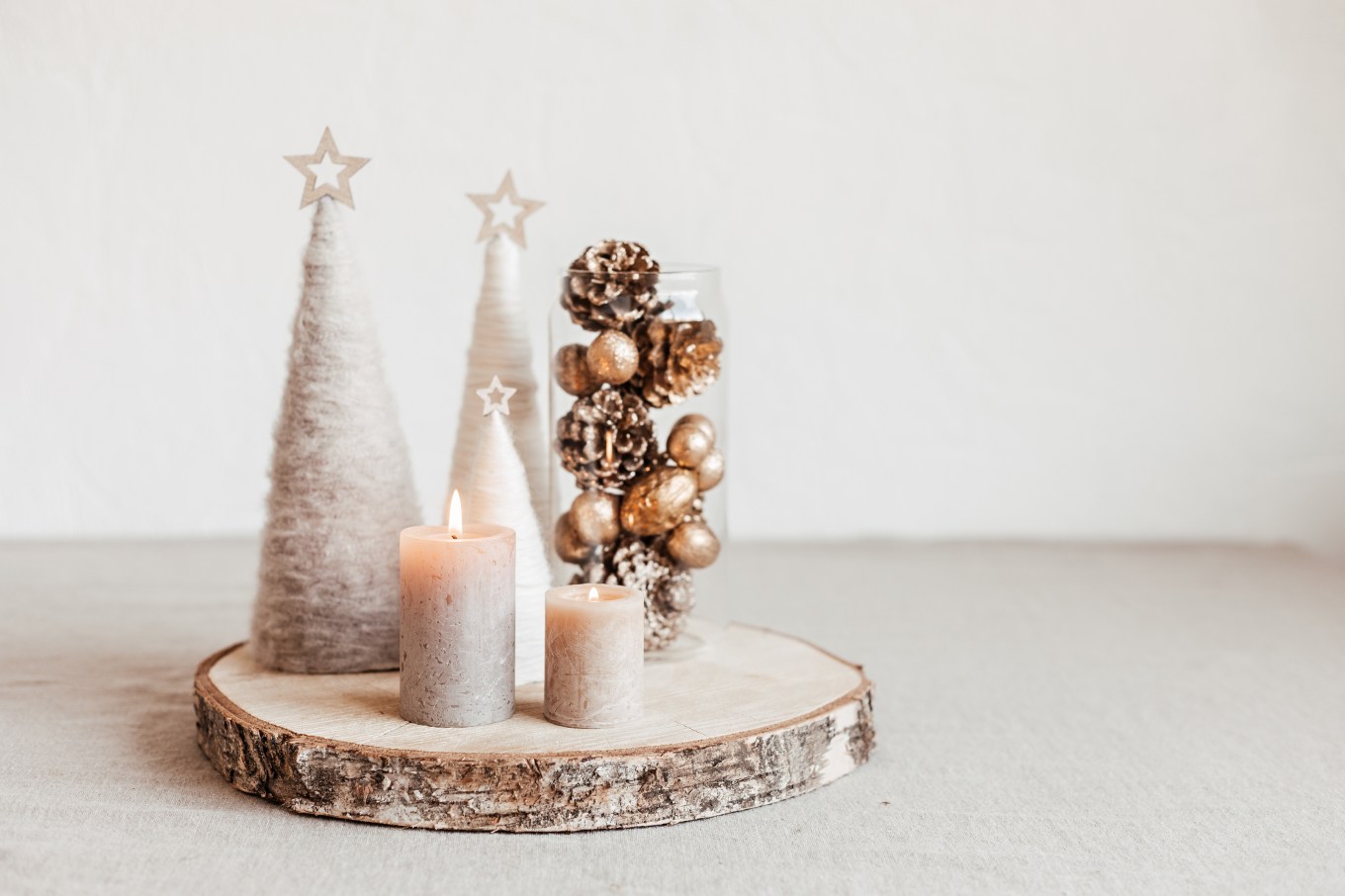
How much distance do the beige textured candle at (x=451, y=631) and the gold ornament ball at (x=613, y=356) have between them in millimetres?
177

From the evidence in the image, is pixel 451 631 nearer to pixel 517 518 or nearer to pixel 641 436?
pixel 517 518

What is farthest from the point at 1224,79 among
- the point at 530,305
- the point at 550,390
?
the point at 550,390

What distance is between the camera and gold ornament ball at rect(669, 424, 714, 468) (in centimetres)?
100

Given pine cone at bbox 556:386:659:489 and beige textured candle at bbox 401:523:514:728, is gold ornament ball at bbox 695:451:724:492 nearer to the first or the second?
pine cone at bbox 556:386:659:489

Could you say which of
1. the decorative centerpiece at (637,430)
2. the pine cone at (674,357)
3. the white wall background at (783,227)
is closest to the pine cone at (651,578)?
the decorative centerpiece at (637,430)

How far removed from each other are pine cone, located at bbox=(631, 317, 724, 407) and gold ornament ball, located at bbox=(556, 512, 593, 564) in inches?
4.5

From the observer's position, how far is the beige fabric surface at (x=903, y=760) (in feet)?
2.49

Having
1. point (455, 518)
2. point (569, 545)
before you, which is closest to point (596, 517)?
point (569, 545)

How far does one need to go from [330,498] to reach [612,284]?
0.83 feet

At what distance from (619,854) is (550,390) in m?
0.40

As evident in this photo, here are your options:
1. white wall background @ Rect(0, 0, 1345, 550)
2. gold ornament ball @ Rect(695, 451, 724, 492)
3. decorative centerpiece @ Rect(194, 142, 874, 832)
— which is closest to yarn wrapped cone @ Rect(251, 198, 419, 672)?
decorative centerpiece @ Rect(194, 142, 874, 832)

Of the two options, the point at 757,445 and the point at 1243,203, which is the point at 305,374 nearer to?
the point at 757,445

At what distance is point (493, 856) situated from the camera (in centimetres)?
76

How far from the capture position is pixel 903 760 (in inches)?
38.2
